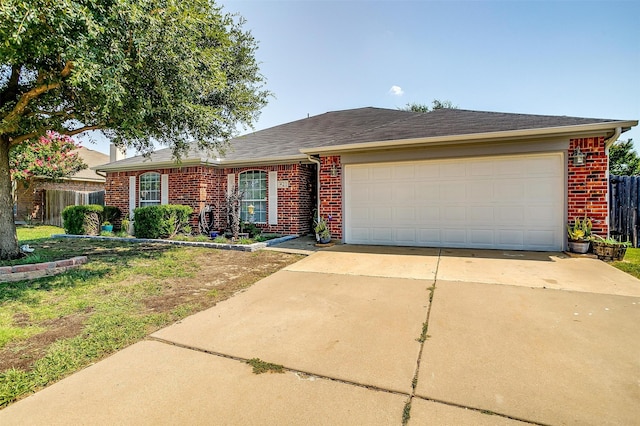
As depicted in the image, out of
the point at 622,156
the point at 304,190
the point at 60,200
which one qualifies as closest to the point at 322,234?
the point at 304,190

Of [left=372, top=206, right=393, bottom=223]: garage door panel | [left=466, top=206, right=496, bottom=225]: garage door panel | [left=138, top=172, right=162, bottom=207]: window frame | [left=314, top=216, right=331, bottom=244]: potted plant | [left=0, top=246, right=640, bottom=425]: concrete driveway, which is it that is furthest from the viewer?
[left=138, top=172, right=162, bottom=207]: window frame

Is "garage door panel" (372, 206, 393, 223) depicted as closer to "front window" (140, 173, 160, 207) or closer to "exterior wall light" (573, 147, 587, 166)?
"exterior wall light" (573, 147, 587, 166)

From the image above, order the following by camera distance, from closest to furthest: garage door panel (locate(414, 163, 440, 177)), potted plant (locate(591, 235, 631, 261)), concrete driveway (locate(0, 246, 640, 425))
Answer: concrete driveway (locate(0, 246, 640, 425)), potted plant (locate(591, 235, 631, 261)), garage door panel (locate(414, 163, 440, 177))

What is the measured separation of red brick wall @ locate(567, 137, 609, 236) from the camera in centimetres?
654

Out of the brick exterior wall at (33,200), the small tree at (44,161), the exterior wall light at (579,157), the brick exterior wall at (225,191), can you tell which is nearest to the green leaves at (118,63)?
the brick exterior wall at (225,191)

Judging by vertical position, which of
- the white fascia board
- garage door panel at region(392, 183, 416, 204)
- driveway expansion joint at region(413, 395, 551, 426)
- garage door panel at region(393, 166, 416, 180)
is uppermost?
the white fascia board

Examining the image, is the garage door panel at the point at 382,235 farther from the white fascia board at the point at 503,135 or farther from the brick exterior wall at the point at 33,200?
the brick exterior wall at the point at 33,200

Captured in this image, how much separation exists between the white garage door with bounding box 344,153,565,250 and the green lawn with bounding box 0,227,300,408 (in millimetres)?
2797

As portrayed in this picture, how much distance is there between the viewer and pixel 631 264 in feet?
19.1

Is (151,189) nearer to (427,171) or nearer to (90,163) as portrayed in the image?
(427,171)

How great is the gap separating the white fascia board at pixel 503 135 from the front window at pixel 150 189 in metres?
7.90

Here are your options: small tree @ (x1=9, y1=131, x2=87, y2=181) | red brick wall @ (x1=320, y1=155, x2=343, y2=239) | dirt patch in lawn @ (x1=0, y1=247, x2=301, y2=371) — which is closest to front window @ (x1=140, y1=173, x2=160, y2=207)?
small tree @ (x1=9, y1=131, x2=87, y2=181)

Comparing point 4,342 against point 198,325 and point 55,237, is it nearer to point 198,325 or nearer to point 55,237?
point 198,325

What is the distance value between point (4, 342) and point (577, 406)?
4.83 metres
